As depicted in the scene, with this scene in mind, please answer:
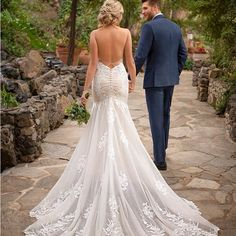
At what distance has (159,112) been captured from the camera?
5875 millimetres

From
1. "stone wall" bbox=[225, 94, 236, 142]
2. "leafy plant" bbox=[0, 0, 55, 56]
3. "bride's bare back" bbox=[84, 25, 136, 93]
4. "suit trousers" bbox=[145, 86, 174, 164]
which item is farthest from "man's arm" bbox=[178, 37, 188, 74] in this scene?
"leafy plant" bbox=[0, 0, 55, 56]

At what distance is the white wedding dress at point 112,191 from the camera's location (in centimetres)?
412

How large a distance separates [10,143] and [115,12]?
2.58 m

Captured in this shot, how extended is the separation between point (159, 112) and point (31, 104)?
2.22m

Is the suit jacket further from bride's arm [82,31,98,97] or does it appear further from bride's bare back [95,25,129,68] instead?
bride's arm [82,31,98,97]

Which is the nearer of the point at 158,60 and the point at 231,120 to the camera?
the point at 158,60

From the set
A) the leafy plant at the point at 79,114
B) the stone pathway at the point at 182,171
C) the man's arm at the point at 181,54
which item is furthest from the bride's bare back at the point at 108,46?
the stone pathway at the point at 182,171

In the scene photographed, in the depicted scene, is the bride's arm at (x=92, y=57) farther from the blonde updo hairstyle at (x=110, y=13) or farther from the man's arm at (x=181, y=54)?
the man's arm at (x=181, y=54)

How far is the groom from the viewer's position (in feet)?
18.2

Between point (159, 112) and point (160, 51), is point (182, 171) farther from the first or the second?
point (160, 51)

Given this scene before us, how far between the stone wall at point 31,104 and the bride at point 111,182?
168 centimetres

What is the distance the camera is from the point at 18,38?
14.1m

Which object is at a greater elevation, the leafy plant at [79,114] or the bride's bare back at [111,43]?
the bride's bare back at [111,43]

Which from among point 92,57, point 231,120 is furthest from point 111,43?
point 231,120
